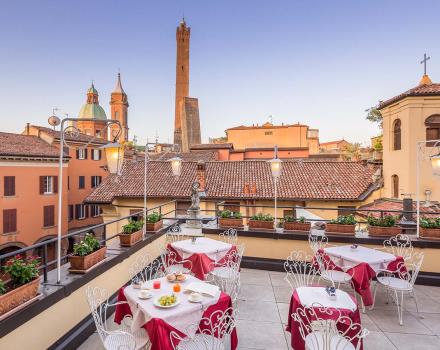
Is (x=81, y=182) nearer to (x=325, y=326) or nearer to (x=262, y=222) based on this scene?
(x=262, y=222)

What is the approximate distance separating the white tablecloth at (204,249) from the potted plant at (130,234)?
76 cm

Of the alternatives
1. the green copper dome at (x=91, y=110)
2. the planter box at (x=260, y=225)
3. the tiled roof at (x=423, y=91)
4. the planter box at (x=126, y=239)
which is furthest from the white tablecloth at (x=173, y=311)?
the green copper dome at (x=91, y=110)

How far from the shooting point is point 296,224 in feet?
20.9

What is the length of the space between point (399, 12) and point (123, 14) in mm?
12073

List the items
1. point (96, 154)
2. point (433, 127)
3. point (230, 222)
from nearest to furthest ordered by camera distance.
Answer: point (230, 222)
point (433, 127)
point (96, 154)

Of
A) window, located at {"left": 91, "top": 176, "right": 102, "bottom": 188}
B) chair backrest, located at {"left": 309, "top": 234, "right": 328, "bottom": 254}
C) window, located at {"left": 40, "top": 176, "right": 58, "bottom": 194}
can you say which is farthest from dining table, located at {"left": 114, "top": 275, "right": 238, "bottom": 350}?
window, located at {"left": 91, "top": 176, "right": 102, "bottom": 188}

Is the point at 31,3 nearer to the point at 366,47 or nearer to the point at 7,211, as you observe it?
the point at 7,211

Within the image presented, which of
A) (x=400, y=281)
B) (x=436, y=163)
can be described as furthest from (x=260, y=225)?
(x=436, y=163)

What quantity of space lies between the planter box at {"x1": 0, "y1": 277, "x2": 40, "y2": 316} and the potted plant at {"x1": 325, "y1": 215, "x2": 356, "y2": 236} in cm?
563

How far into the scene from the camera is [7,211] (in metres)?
18.1

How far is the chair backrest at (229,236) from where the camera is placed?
20.9 feet

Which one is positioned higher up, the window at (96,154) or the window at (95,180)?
the window at (96,154)

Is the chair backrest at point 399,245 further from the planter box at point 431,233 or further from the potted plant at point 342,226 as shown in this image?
the potted plant at point 342,226

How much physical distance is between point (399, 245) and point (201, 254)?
434cm
